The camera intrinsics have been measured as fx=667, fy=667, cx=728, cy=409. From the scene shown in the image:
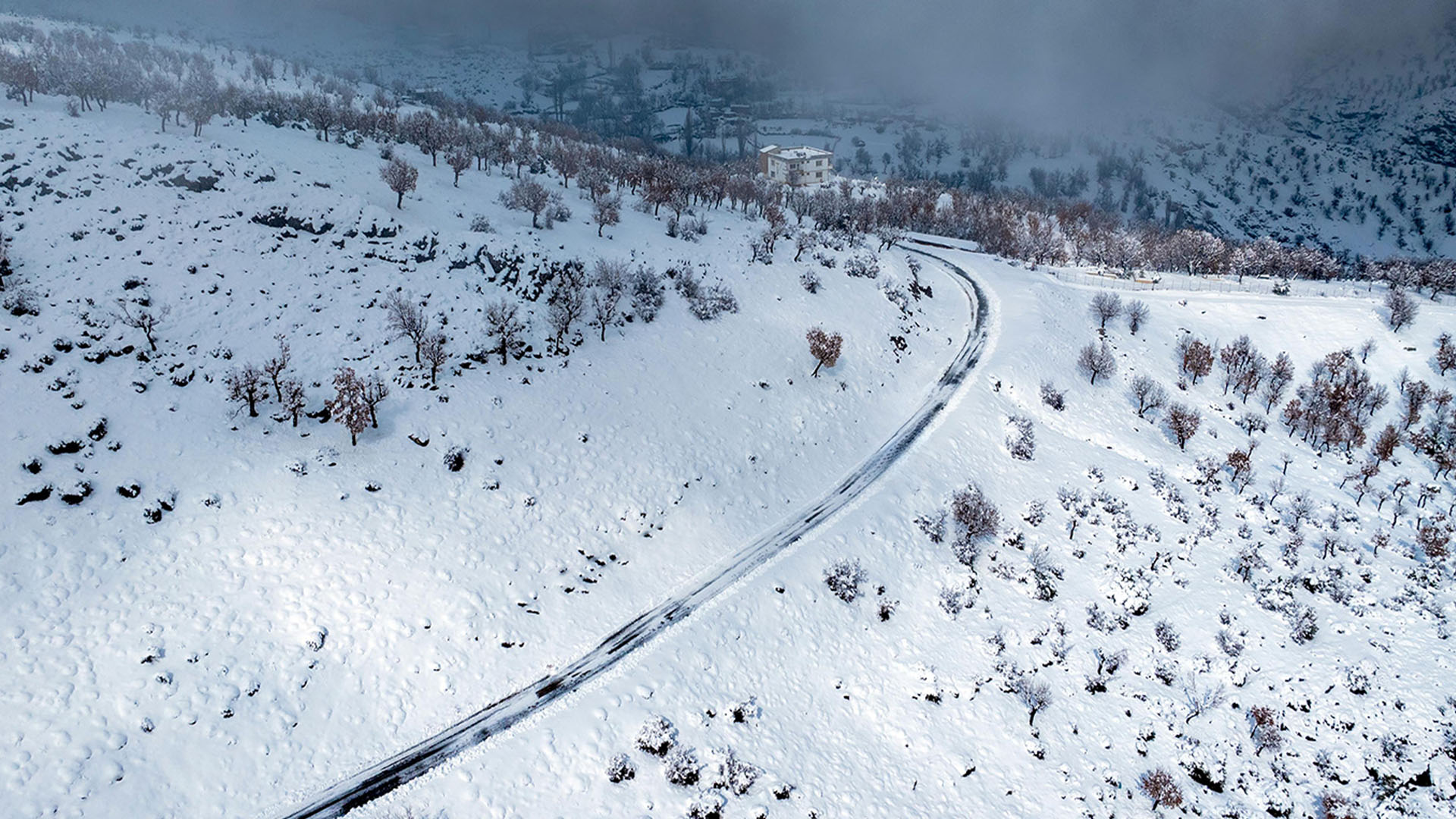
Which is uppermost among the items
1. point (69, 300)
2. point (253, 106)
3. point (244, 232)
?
point (253, 106)

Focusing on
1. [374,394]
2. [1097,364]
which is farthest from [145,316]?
[1097,364]

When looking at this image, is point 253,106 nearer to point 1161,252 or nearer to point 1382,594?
point 1382,594

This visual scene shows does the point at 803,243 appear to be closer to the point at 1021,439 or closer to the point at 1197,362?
the point at 1021,439

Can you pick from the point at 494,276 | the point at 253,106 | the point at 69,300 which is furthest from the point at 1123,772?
the point at 253,106

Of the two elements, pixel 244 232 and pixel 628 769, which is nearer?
pixel 628 769

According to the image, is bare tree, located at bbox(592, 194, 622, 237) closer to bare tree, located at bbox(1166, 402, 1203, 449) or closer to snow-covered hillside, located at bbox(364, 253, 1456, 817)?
snow-covered hillside, located at bbox(364, 253, 1456, 817)

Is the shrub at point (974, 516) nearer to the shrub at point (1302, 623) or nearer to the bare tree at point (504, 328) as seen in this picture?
the shrub at point (1302, 623)

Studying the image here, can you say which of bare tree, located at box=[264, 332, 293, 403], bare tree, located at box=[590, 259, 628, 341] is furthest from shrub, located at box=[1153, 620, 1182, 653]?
bare tree, located at box=[264, 332, 293, 403]
